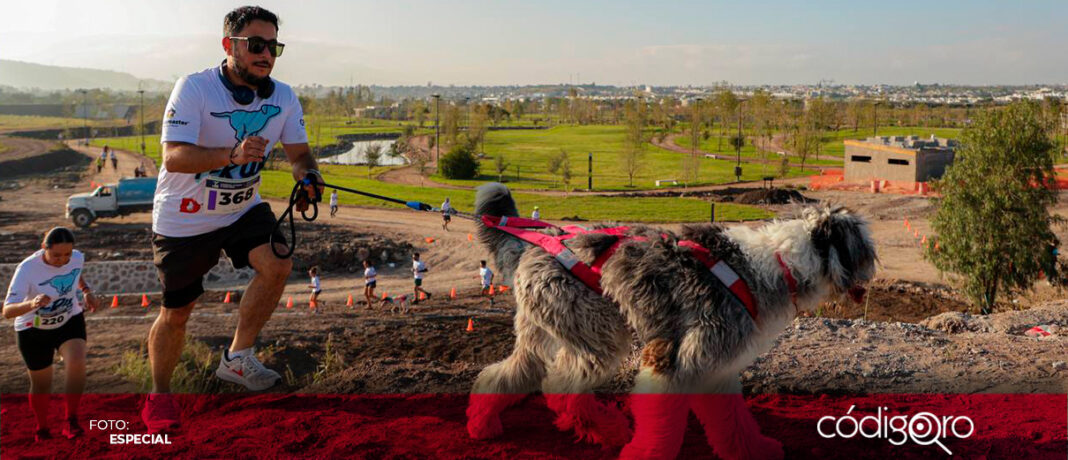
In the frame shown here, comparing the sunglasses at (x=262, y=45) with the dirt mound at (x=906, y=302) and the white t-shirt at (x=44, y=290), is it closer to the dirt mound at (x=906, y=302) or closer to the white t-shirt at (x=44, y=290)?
the white t-shirt at (x=44, y=290)

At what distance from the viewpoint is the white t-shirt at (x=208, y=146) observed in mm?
5398

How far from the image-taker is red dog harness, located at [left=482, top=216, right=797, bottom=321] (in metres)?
4.80

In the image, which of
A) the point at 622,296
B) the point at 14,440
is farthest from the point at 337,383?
the point at 622,296

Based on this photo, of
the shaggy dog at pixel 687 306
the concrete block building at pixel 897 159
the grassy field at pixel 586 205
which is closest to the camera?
the shaggy dog at pixel 687 306

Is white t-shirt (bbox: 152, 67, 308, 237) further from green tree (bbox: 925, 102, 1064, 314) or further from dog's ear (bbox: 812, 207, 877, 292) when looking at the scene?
green tree (bbox: 925, 102, 1064, 314)

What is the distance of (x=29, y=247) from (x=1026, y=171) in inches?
→ 1357

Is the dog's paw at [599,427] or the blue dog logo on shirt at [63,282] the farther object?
the blue dog logo on shirt at [63,282]

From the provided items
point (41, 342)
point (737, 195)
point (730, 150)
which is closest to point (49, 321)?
point (41, 342)

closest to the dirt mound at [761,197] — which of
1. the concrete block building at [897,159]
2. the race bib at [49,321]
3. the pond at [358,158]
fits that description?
the concrete block building at [897,159]

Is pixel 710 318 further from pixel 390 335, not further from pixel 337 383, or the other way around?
pixel 390 335

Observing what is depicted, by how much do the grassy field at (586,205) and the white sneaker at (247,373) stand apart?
96.7 feet

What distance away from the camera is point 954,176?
21422mm

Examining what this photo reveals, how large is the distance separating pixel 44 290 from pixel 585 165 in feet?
207

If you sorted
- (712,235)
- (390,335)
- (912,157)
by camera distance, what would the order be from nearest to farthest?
1. (712,235)
2. (390,335)
3. (912,157)
